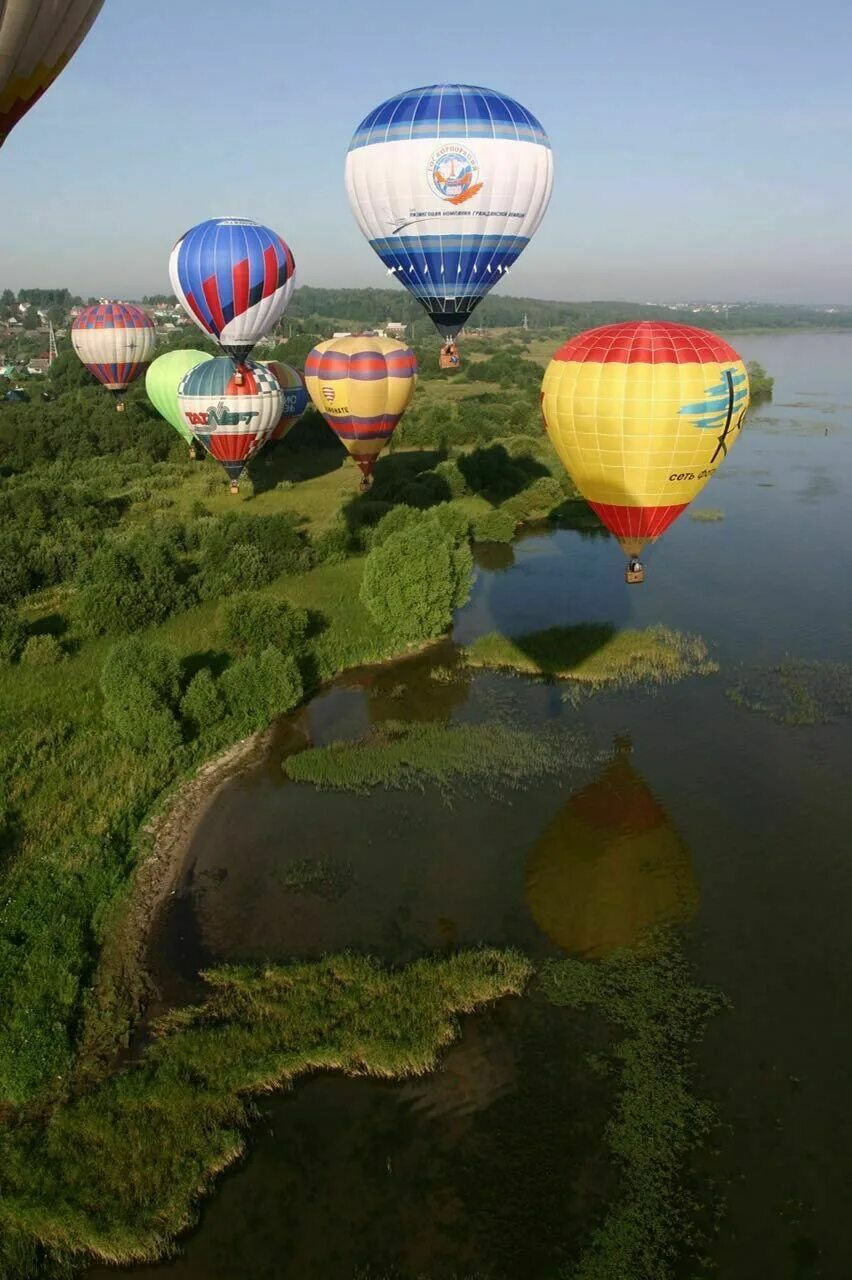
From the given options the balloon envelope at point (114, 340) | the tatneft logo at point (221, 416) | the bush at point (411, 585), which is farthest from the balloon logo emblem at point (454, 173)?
the balloon envelope at point (114, 340)

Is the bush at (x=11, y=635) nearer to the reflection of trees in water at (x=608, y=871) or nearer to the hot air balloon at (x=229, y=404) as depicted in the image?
the hot air balloon at (x=229, y=404)

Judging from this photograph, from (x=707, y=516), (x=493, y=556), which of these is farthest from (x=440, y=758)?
(x=707, y=516)

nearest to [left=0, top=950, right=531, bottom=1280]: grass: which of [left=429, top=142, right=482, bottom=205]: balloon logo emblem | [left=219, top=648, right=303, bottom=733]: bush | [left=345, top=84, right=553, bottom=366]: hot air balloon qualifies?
[left=219, top=648, right=303, bottom=733]: bush

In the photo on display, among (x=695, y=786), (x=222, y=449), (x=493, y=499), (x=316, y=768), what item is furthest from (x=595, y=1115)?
(x=493, y=499)

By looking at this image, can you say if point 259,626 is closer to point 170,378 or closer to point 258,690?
point 258,690

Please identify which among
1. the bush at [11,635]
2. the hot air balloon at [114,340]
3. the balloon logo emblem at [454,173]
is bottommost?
the bush at [11,635]

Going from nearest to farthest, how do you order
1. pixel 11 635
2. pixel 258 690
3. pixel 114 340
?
pixel 258 690
pixel 11 635
pixel 114 340
